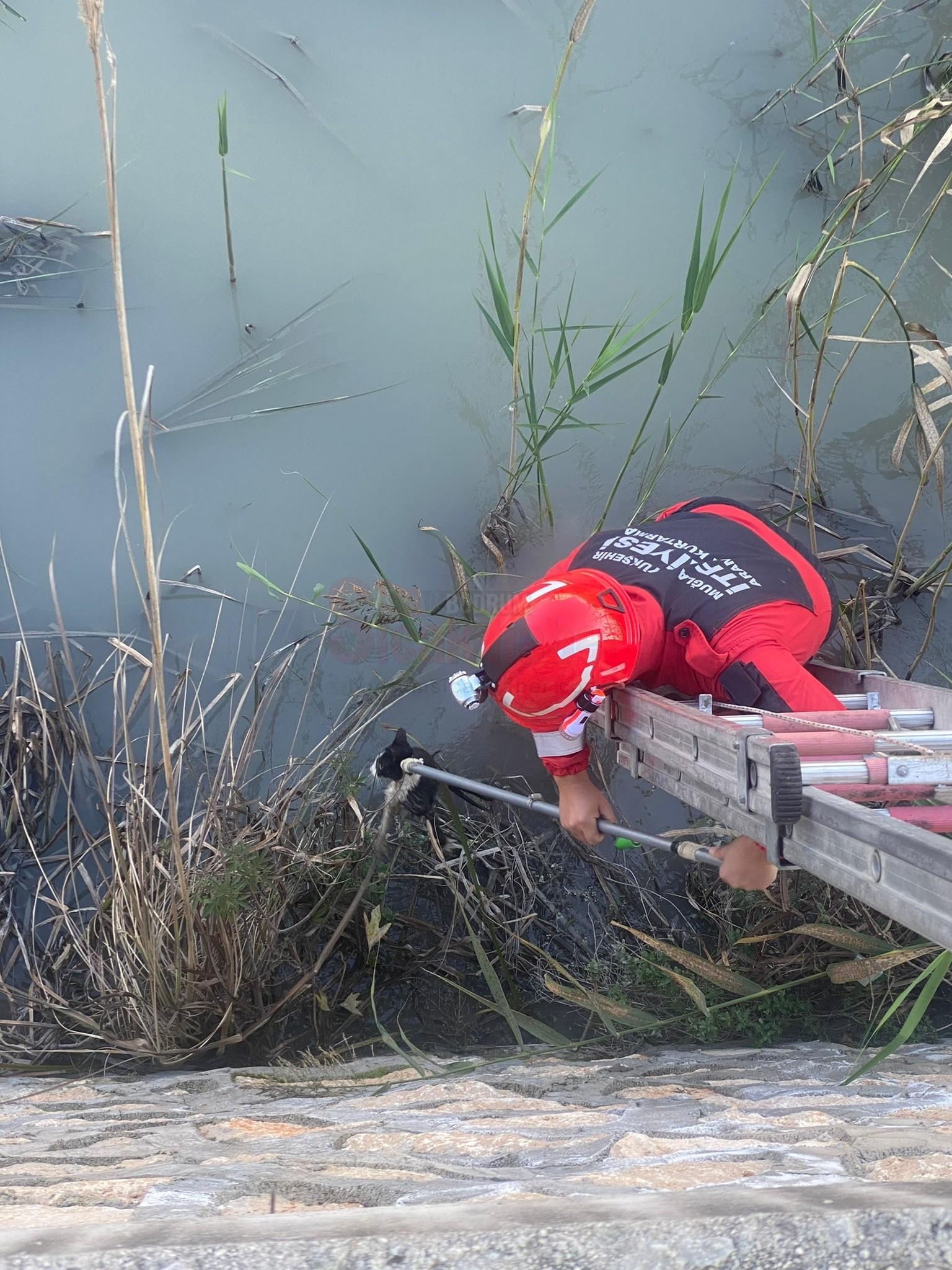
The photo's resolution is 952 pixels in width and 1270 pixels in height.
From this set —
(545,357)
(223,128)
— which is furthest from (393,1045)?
(223,128)

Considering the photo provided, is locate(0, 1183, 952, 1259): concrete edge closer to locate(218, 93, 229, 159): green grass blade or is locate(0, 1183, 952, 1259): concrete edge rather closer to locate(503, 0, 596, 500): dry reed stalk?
locate(503, 0, 596, 500): dry reed stalk

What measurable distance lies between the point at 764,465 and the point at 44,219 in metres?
1.79

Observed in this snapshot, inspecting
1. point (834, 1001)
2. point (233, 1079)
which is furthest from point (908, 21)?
point (233, 1079)

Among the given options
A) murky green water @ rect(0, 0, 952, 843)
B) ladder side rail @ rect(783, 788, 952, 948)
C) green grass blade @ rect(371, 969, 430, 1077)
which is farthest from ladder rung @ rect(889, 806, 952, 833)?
murky green water @ rect(0, 0, 952, 843)

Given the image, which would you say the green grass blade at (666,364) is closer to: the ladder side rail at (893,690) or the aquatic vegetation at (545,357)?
the aquatic vegetation at (545,357)

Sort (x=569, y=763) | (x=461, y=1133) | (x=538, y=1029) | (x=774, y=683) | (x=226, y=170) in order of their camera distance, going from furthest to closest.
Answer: (x=226, y=170), (x=538, y=1029), (x=569, y=763), (x=774, y=683), (x=461, y=1133)

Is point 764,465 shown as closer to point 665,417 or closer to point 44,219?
point 665,417

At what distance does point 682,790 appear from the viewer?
1406mm

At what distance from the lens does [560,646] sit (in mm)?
1501

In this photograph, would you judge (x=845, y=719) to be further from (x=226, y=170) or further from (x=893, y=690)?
(x=226, y=170)

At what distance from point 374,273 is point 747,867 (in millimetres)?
1568

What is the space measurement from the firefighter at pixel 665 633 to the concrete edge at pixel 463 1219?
32.1 inches

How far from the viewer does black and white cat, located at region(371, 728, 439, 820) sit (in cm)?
192

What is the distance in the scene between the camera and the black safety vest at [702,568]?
158cm
